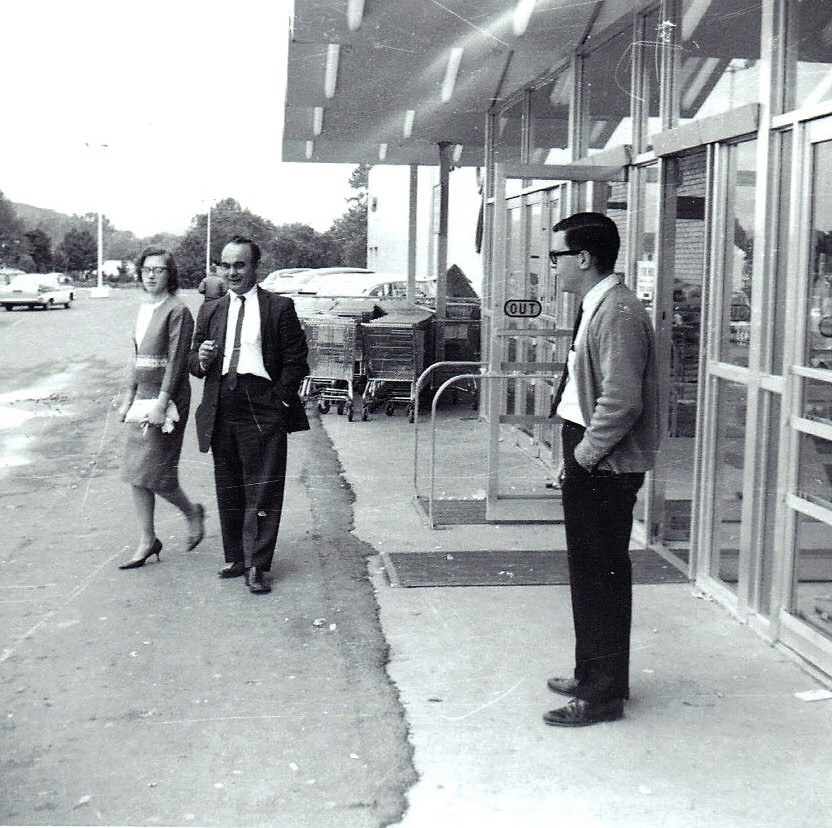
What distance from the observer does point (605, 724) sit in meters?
4.48

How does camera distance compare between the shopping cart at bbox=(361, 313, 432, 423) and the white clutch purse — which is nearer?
the white clutch purse

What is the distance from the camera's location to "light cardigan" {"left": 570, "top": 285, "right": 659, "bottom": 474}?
419 cm

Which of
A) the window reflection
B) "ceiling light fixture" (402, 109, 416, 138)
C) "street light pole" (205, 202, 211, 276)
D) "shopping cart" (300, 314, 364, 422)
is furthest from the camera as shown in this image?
"shopping cart" (300, 314, 364, 422)

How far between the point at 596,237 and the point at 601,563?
1171mm

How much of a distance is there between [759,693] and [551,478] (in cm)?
463

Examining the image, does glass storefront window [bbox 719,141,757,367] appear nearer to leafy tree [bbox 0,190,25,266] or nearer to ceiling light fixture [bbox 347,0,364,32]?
ceiling light fixture [bbox 347,0,364,32]

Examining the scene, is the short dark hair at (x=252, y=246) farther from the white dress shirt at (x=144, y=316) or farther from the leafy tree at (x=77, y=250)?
the leafy tree at (x=77, y=250)

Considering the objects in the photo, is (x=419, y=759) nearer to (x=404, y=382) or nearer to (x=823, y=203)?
(x=823, y=203)

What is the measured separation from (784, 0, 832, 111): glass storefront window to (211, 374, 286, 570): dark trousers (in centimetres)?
287

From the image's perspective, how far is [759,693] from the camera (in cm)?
480

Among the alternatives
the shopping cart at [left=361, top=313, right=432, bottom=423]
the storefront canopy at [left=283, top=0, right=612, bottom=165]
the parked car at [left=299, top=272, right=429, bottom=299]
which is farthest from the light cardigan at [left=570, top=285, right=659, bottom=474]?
the parked car at [left=299, top=272, right=429, bottom=299]

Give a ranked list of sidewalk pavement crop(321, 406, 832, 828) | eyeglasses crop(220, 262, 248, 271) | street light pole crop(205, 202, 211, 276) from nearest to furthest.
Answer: sidewalk pavement crop(321, 406, 832, 828) < eyeglasses crop(220, 262, 248, 271) < street light pole crop(205, 202, 211, 276)

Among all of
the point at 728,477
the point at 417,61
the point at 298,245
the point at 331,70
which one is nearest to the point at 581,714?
the point at 728,477

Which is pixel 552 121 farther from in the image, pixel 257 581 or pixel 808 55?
pixel 257 581
